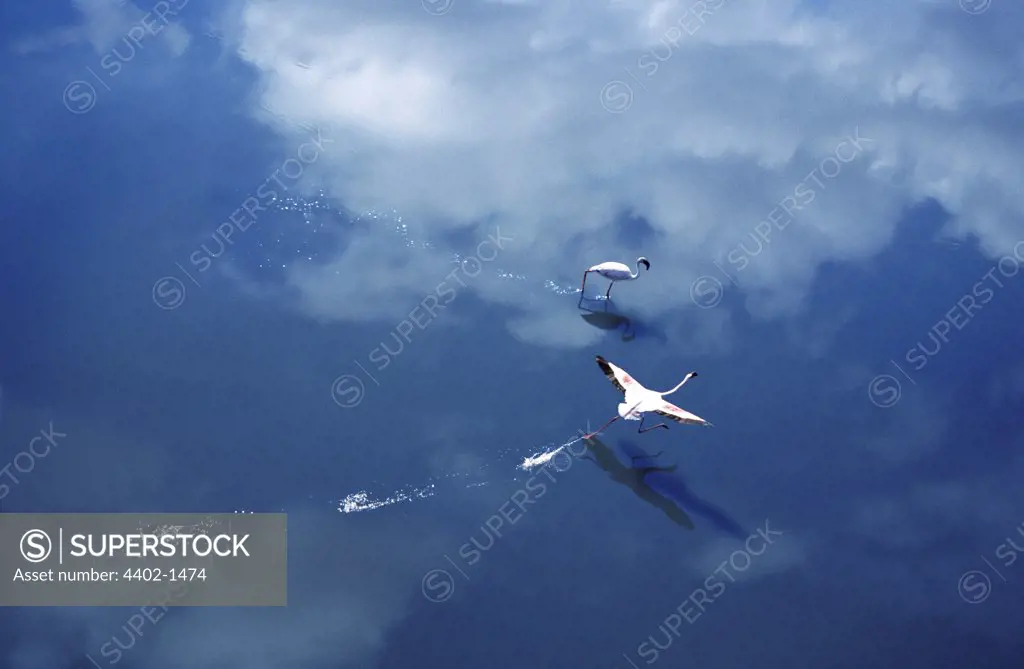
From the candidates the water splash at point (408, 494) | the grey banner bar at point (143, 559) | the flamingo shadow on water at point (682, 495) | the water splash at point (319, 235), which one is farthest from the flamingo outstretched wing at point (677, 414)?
the grey banner bar at point (143, 559)

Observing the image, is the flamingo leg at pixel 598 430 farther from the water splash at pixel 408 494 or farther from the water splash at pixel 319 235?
the water splash at pixel 319 235

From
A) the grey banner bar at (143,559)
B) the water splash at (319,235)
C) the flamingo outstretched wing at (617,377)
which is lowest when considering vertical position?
the grey banner bar at (143,559)

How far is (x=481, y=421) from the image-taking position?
524 inches

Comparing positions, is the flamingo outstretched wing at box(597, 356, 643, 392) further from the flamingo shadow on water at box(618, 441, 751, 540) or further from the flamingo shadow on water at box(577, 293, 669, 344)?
the flamingo shadow on water at box(577, 293, 669, 344)

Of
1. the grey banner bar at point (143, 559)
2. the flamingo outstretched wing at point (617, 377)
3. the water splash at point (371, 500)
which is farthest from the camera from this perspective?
the flamingo outstretched wing at point (617, 377)

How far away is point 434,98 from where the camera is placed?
1714cm

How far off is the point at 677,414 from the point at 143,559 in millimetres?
6109

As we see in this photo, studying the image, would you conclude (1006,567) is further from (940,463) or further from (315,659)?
(315,659)

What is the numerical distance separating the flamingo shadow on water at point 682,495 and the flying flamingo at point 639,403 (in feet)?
1.06

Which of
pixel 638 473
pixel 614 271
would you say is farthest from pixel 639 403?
pixel 614 271

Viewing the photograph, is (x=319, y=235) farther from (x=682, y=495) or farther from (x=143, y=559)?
(x=682, y=495)

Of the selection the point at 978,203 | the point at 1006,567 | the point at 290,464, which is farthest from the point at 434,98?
the point at 1006,567

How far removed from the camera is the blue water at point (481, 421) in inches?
461

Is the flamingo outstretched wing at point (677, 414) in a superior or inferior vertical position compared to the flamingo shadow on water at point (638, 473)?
superior
